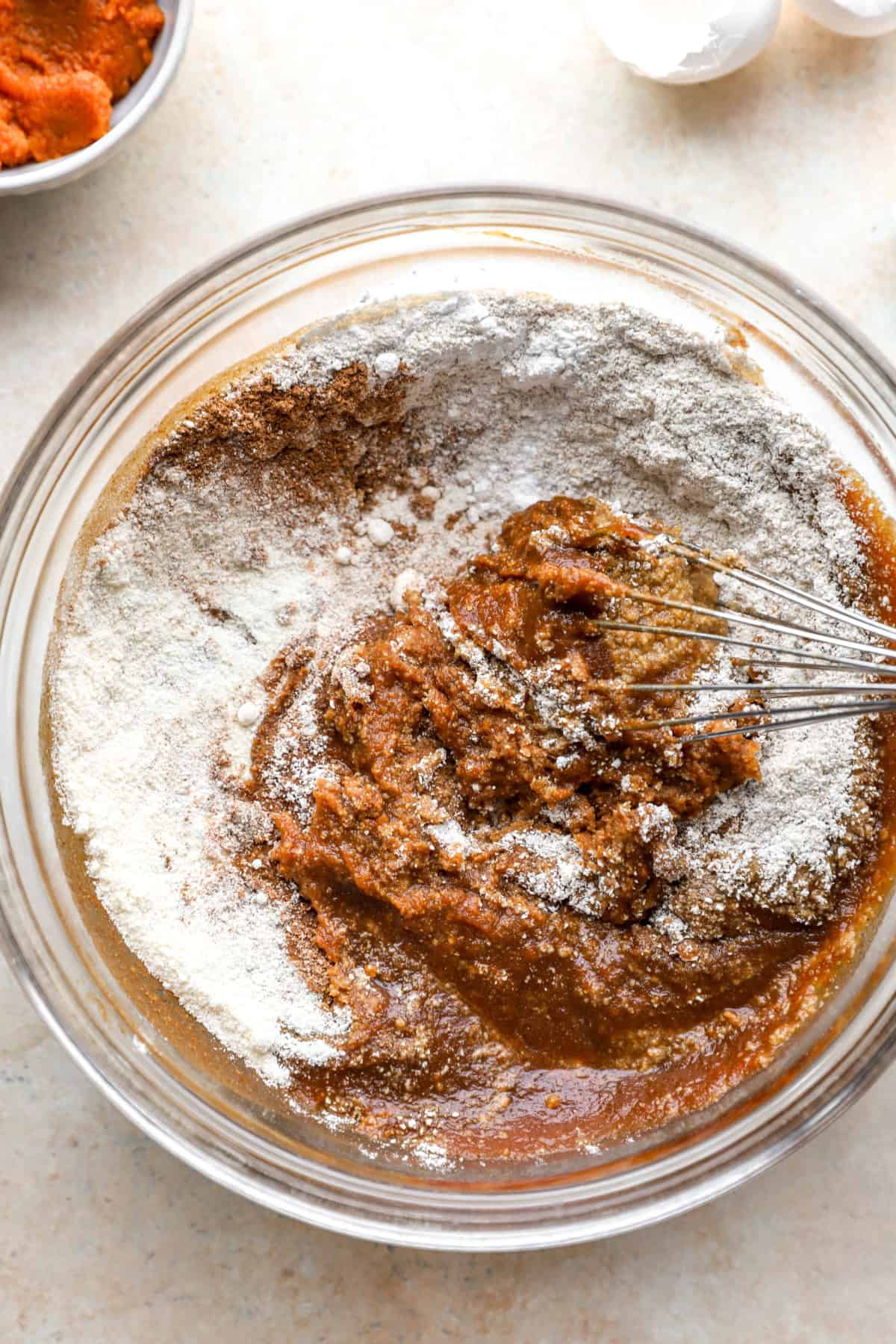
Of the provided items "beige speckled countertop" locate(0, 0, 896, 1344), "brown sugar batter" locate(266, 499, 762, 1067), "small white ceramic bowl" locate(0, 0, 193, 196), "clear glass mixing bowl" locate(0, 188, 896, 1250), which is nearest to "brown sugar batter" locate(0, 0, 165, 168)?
"small white ceramic bowl" locate(0, 0, 193, 196)

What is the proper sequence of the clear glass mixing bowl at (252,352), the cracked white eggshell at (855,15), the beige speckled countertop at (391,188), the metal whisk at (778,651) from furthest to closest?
the beige speckled countertop at (391,188), the cracked white eggshell at (855,15), the clear glass mixing bowl at (252,352), the metal whisk at (778,651)

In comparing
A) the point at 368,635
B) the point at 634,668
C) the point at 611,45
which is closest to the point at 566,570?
the point at 634,668

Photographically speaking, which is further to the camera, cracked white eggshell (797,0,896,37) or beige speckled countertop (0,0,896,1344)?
beige speckled countertop (0,0,896,1344)

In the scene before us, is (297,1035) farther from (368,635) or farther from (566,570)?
(566,570)

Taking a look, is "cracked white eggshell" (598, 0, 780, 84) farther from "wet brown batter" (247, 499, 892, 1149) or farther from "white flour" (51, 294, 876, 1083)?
"wet brown batter" (247, 499, 892, 1149)

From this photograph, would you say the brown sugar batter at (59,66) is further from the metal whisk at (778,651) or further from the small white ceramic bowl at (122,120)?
the metal whisk at (778,651)

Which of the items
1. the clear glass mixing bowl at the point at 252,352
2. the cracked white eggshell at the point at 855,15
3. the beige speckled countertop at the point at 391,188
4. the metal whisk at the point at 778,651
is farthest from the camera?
the beige speckled countertop at the point at 391,188

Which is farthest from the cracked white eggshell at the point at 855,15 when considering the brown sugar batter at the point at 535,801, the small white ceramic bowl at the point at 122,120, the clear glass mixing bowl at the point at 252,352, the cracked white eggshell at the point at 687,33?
the small white ceramic bowl at the point at 122,120
